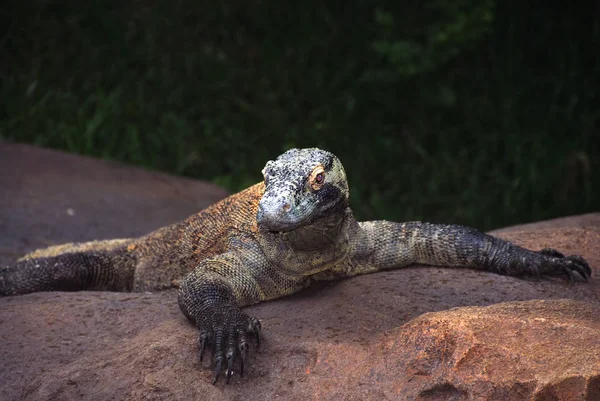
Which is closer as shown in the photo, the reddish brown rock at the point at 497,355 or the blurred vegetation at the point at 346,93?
the reddish brown rock at the point at 497,355

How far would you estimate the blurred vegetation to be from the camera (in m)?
8.43

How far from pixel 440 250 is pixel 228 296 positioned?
1214 millimetres

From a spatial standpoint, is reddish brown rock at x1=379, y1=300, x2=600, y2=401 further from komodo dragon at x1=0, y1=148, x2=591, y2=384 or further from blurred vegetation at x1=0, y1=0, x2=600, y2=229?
blurred vegetation at x1=0, y1=0, x2=600, y2=229

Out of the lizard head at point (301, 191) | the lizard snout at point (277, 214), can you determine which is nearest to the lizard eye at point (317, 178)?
the lizard head at point (301, 191)

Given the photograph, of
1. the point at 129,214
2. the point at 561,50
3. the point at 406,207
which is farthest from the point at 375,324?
the point at 561,50

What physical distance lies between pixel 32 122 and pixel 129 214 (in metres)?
2.41

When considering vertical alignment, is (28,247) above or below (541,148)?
below

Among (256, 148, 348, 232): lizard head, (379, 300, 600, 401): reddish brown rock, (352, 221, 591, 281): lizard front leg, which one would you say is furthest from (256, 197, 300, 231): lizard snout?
(352, 221, 591, 281): lizard front leg

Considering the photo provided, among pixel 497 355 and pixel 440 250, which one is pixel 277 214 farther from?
pixel 440 250

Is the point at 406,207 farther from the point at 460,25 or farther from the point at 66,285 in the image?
the point at 66,285

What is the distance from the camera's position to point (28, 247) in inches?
252

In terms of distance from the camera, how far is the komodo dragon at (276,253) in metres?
3.56

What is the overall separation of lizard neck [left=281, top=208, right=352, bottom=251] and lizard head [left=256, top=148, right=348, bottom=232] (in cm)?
6

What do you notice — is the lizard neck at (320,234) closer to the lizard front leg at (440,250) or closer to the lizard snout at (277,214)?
the lizard front leg at (440,250)
